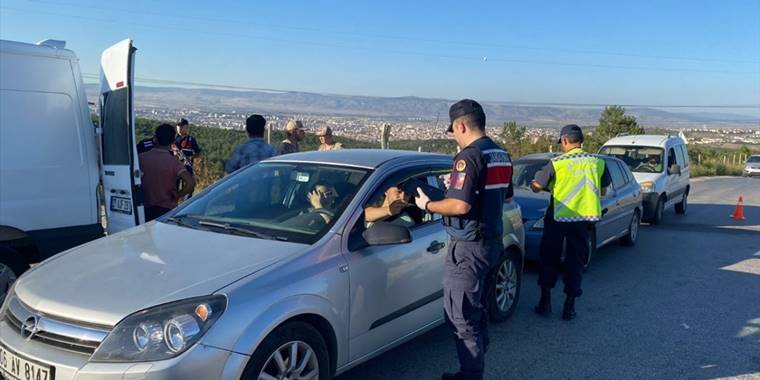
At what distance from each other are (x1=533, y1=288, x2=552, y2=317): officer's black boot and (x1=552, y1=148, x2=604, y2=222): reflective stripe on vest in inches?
27.8

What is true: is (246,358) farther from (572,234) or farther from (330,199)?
(572,234)

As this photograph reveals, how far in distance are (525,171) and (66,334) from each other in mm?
7150

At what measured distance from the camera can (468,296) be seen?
3576 millimetres

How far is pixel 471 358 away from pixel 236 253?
5.13 ft

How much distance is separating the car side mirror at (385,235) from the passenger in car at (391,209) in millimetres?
251

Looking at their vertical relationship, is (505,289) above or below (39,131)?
below

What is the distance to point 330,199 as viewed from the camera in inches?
155

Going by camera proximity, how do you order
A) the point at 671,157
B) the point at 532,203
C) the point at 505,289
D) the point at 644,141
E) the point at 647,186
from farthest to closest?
the point at 644,141 → the point at 671,157 → the point at 647,186 → the point at 532,203 → the point at 505,289

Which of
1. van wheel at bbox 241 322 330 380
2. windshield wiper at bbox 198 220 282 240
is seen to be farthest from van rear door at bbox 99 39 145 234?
van wheel at bbox 241 322 330 380

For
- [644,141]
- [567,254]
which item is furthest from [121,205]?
[644,141]

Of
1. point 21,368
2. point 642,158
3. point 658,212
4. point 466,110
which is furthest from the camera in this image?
point 642,158

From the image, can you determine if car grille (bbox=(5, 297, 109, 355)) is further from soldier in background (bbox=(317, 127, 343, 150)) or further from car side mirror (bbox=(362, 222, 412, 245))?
soldier in background (bbox=(317, 127, 343, 150))

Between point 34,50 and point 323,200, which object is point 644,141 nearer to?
point 323,200

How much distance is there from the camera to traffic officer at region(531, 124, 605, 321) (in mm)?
5570
